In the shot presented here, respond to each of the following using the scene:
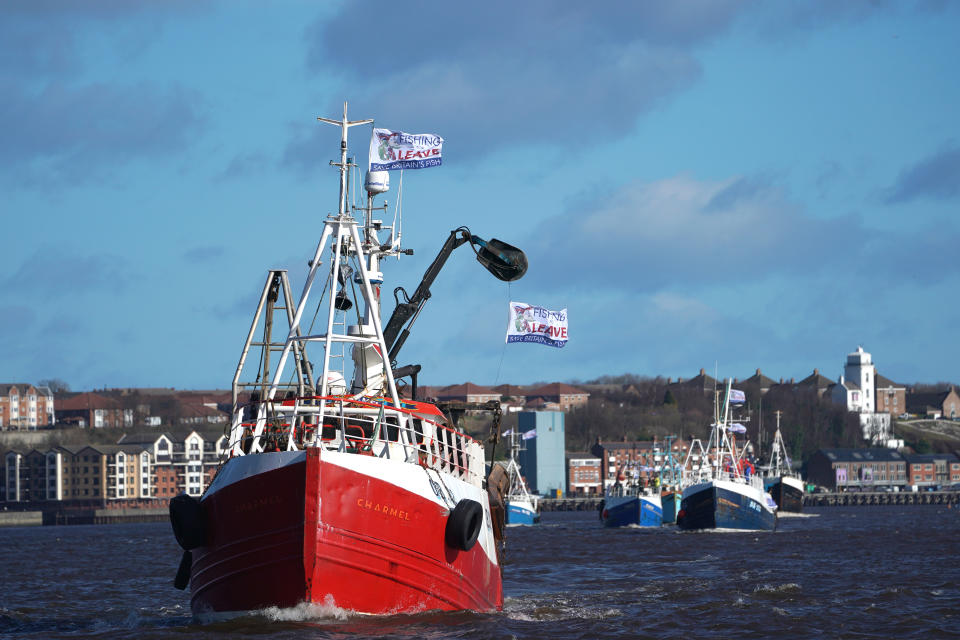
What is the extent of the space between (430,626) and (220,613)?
4.36 m

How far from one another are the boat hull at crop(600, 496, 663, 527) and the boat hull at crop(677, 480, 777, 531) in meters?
14.2

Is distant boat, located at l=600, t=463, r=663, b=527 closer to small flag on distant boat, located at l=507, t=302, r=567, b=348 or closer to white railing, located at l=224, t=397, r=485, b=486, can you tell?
small flag on distant boat, located at l=507, t=302, r=567, b=348

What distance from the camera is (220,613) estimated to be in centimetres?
2802

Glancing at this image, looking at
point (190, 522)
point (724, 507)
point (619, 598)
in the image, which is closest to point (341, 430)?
point (190, 522)

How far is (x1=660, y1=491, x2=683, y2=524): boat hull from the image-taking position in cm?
11019

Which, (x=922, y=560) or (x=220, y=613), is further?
(x=922, y=560)

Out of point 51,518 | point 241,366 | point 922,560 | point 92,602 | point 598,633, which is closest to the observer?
point 598,633

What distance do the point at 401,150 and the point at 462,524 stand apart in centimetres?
1026

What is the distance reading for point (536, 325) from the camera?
3978 cm

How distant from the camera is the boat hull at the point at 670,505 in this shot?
110 m

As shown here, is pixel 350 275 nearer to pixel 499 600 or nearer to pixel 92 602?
pixel 499 600

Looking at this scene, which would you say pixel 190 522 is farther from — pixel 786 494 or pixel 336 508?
pixel 786 494

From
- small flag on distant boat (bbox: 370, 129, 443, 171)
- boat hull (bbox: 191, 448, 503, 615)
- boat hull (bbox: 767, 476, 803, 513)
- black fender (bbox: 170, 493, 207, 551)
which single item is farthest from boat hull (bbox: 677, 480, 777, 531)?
black fender (bbox: 170, 493, 207, 551)

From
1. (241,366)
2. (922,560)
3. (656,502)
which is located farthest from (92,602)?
(656,502)
